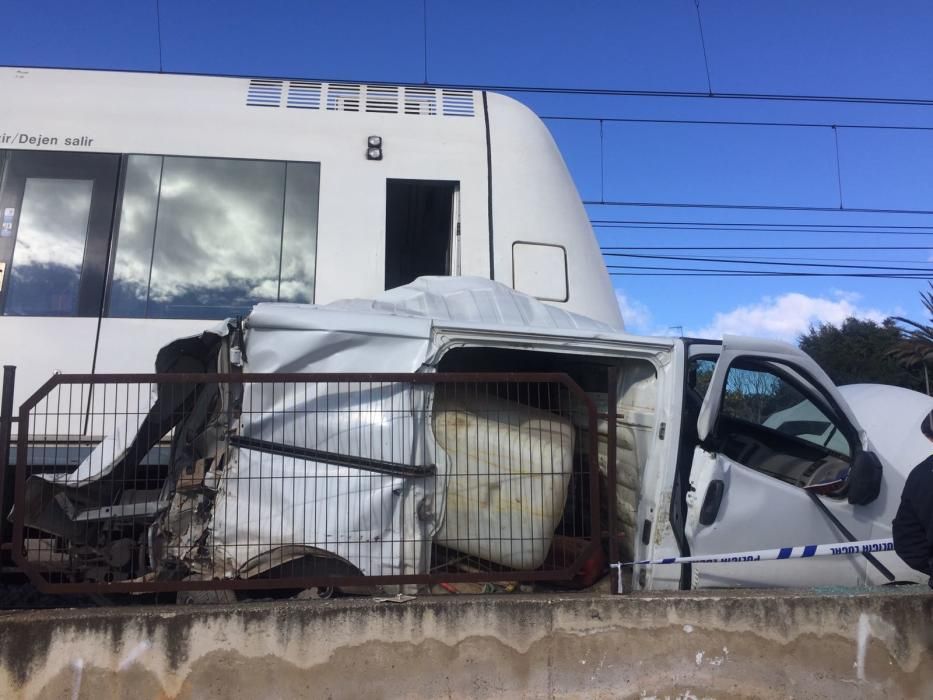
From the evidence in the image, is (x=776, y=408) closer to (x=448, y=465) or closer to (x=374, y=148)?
(x=448, y=465)

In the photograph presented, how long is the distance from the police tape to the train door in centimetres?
425

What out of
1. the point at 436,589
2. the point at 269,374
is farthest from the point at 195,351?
the point at 436,589

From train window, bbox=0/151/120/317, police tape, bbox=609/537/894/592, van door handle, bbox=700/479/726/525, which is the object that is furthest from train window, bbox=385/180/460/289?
police tape, bbox=609/537/894/592

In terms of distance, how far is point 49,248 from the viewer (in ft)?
18.6

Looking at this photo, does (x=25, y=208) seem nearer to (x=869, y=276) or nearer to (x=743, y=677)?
(x=743, y=677)

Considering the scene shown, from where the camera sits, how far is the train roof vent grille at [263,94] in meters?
6.16

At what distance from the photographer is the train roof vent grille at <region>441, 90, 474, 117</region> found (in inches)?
251

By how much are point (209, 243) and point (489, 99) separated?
107 inches

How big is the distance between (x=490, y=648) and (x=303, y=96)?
4693mm

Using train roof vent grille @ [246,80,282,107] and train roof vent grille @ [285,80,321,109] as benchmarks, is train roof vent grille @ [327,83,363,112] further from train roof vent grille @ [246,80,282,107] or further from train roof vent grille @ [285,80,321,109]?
train roof vent grille @ [246,80,282,107]

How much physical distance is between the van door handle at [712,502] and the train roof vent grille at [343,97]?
4.18 meters

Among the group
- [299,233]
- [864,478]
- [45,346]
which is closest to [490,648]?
[864,478]

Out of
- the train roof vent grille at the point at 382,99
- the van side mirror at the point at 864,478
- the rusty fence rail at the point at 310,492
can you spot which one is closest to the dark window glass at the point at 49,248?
the rusty fence rail at the point at 310,492

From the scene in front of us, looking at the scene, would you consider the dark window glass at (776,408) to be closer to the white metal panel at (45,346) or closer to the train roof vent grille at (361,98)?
the train roof vent grille at (361,98)
